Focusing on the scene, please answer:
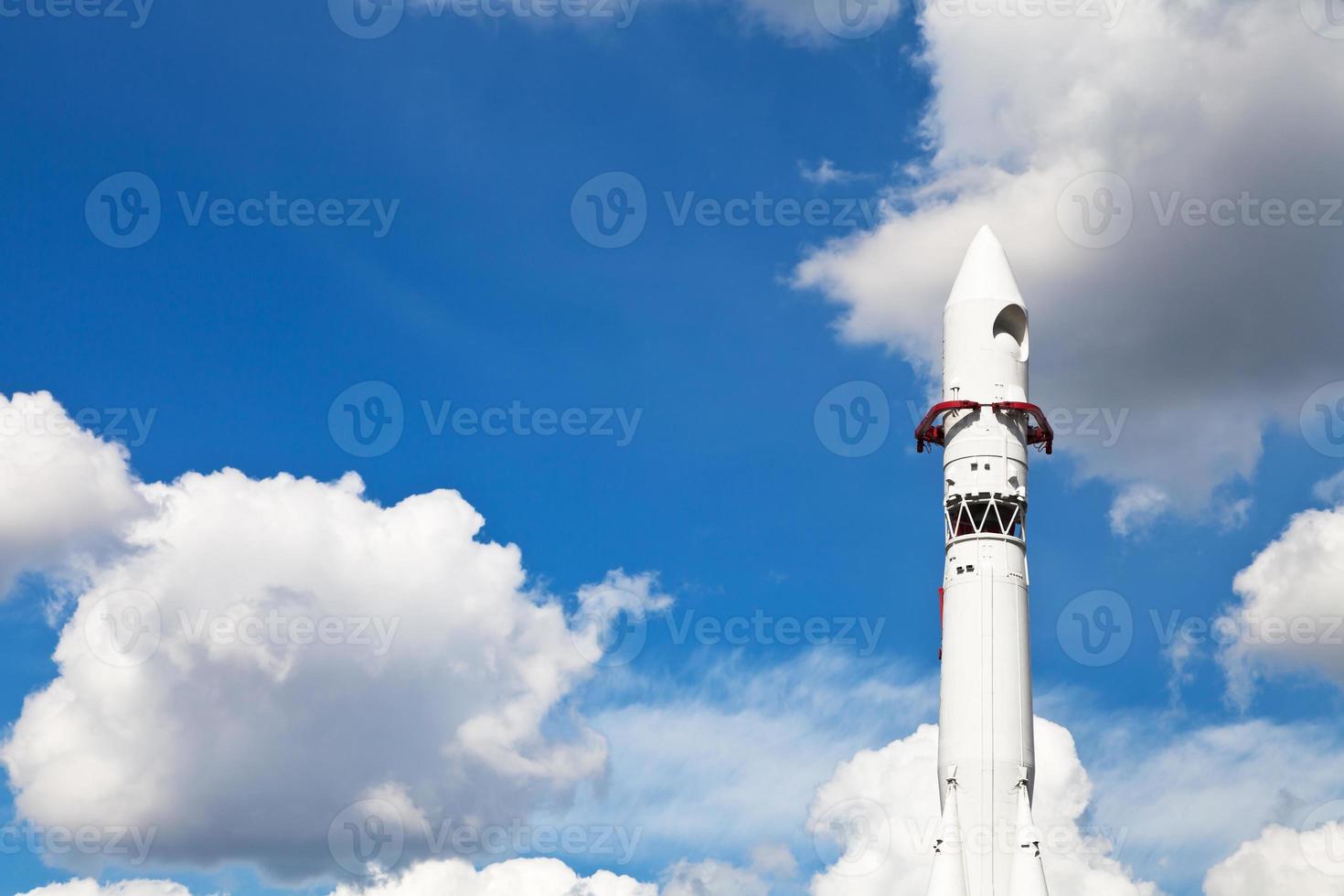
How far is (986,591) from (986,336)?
12.7m

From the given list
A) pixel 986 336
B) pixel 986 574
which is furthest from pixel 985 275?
pixel 986 574

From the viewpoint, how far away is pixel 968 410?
81.0m

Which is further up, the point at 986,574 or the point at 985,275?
the point at 985,275

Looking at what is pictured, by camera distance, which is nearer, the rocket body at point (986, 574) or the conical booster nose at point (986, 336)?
the rocket body at point (986, 574)

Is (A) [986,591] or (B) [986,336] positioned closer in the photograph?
(A) [986,591]

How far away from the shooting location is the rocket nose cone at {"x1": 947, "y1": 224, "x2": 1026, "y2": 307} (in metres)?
83.1

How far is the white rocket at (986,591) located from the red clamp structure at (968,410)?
0.20ft

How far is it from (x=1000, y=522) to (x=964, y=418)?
17.7 feet

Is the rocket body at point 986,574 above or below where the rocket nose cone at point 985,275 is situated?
below

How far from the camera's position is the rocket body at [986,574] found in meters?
74.5

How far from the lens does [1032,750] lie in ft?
251

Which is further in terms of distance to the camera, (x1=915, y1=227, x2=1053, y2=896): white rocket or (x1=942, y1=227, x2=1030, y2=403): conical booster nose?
(x1=942, y1=227, x2=1030, y2=403): conical booster nose

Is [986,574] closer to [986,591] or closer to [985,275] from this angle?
[986,591]

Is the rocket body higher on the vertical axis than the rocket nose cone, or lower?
lower
